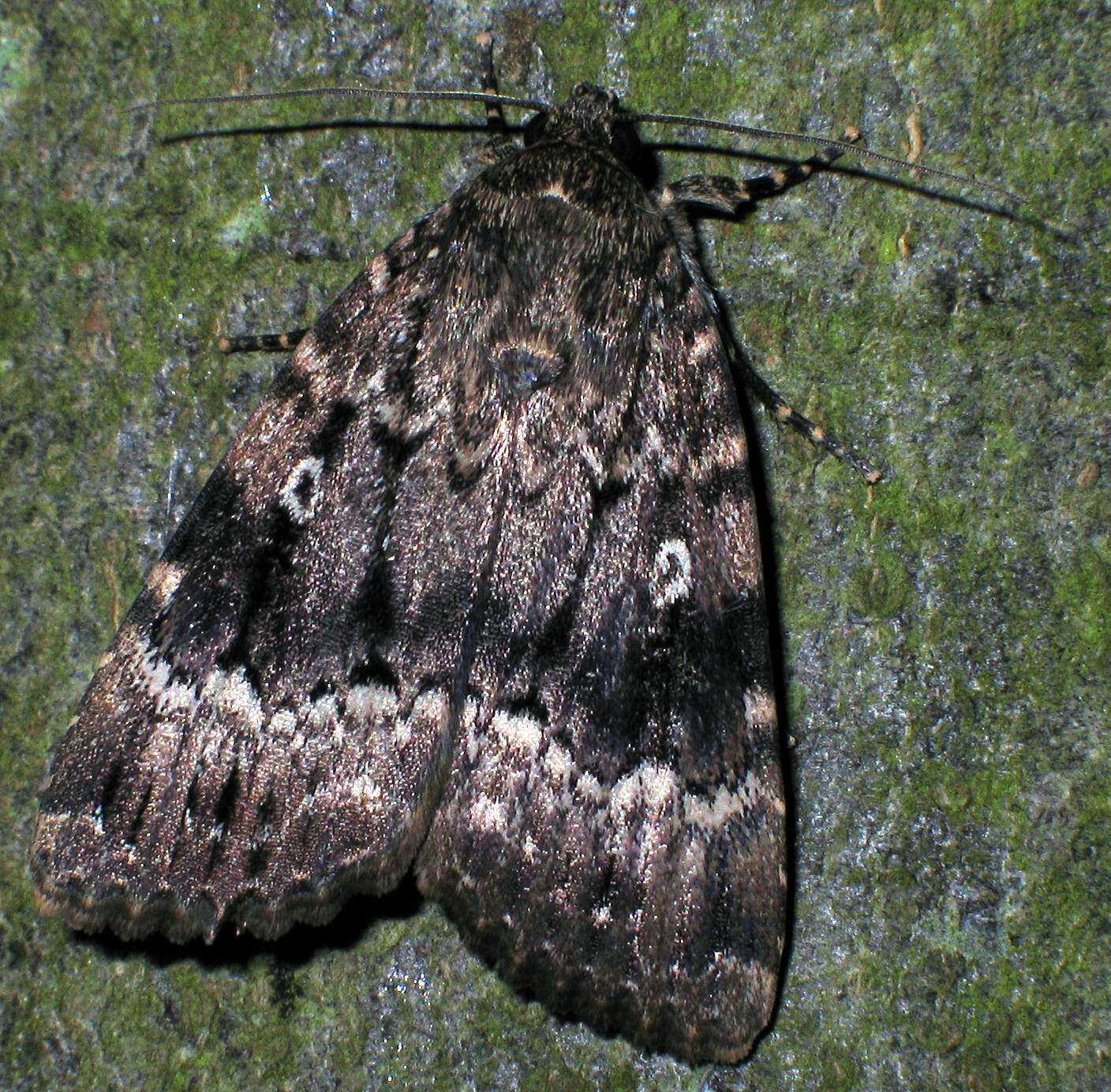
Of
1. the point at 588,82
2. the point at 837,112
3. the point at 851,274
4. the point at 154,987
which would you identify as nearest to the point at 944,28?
the point at 837,112

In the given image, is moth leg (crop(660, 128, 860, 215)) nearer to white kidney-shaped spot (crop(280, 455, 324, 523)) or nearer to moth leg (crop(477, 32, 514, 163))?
moth leg (crop(477, 32, 514, 163))

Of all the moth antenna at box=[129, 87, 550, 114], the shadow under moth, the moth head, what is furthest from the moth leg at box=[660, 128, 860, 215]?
the moth antenna at box=[129, 87, 550, 114]

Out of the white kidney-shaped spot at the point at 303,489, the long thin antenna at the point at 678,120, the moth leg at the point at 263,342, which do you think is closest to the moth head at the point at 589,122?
the long thin antenna at the point at 678,120

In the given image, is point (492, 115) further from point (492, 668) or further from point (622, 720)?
point (622, 720)

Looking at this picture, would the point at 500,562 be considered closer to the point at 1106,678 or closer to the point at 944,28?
the point at 1106,678

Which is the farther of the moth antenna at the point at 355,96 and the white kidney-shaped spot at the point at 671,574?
the moth antenna at the point at 355,96

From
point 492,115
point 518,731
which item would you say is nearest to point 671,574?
point 518,731

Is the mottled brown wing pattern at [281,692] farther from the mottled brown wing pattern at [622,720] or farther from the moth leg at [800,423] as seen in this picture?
the moth leg at [800,423]
